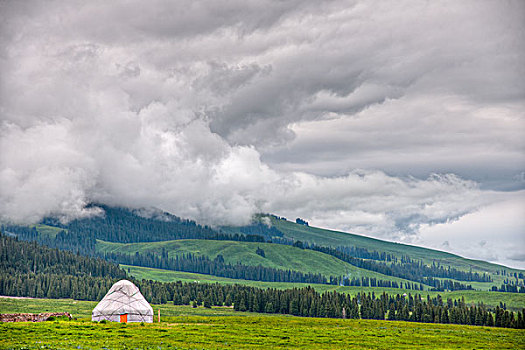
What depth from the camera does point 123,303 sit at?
110000 mm

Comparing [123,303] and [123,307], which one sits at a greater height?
[123,303]

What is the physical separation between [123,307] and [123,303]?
1.10 m

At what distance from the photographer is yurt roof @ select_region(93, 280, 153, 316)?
10838cm

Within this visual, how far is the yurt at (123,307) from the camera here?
354 feet

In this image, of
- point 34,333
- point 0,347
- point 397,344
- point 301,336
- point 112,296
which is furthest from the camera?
point 112,296

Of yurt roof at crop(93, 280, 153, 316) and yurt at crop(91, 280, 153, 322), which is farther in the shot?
yurt roof at crop(93, 280, 153, 316)

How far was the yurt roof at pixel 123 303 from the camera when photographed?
10838 cm

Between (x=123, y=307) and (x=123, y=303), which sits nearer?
(x=123, y=307)

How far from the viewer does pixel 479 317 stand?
192500mm

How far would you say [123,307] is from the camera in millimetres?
109125

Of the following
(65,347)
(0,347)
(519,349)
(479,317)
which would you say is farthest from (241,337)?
(479,317)

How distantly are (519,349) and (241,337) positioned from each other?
38784 millimetres

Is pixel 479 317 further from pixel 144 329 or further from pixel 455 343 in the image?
pixel 144 329

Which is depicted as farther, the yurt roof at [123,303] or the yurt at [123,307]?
the yurt roof at [123,303]
